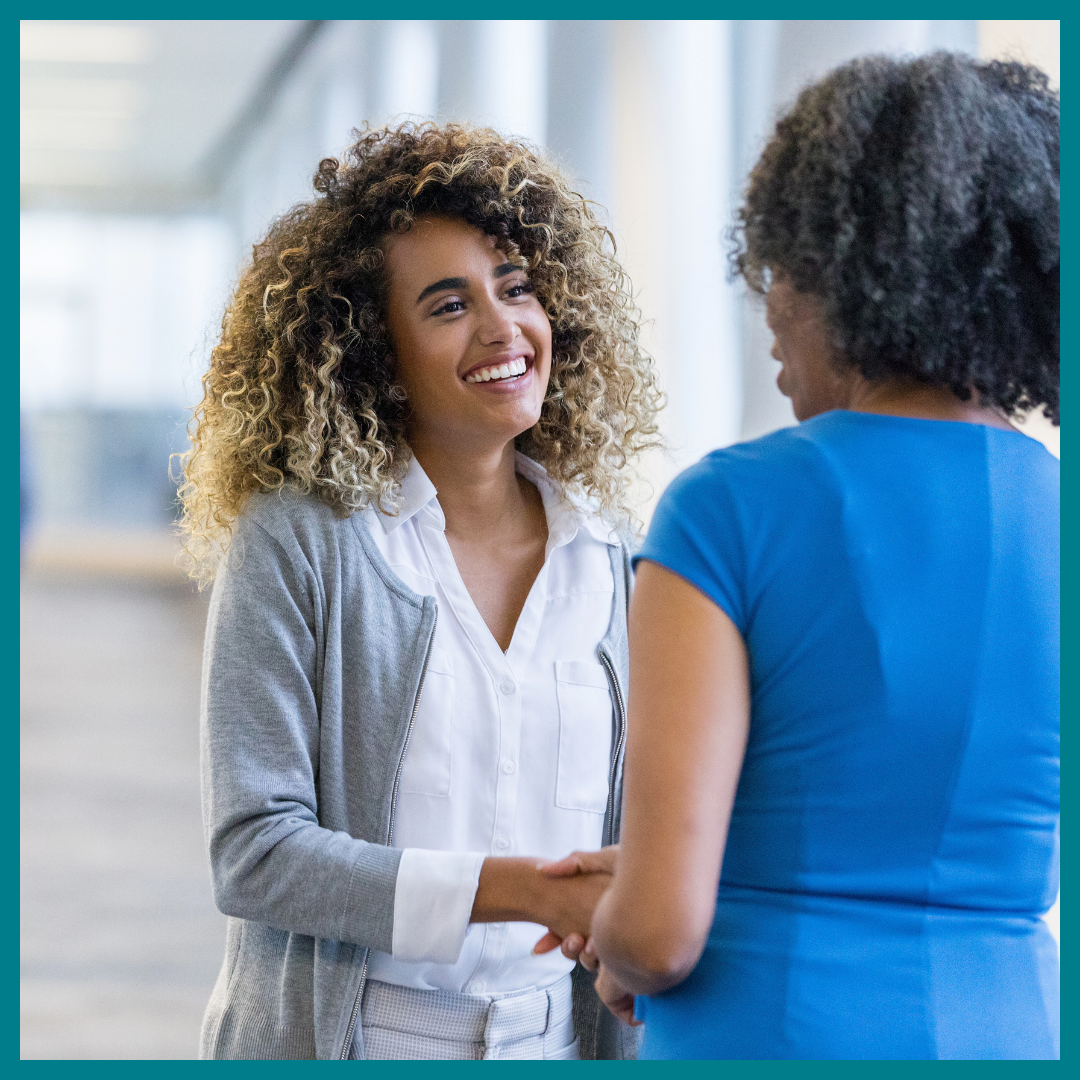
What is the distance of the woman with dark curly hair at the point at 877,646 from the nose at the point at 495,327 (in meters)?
0.56

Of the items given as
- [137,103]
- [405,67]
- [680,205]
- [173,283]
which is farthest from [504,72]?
[173,283]

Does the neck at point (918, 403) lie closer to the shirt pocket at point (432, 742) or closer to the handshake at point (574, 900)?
the handshake at point (574, 900)

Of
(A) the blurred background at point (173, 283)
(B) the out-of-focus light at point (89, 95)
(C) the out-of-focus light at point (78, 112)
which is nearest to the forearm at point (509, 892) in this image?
(A) the blurred background at point (173, 283)

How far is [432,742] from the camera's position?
4.28ft

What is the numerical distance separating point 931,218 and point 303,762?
0.80 m

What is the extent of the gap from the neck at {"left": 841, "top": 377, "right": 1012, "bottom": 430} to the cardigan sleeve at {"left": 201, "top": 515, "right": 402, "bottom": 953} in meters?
0.64

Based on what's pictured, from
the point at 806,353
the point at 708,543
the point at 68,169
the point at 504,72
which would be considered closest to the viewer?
the point at 708,543

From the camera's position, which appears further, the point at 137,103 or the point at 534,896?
the point at 137,103

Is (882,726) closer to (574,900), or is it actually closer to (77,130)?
(574,900)

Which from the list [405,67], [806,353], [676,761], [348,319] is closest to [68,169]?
[405,67]

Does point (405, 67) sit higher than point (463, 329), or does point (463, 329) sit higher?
point (405, 67)

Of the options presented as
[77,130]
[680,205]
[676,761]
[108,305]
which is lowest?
[676,761]

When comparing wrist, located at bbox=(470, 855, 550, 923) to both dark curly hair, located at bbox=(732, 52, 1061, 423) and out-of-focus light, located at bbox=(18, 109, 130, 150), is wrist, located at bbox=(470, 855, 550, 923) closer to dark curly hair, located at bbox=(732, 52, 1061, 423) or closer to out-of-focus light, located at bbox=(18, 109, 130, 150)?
dark curly hair, located at bbox=(732, 52, 1061, 423)

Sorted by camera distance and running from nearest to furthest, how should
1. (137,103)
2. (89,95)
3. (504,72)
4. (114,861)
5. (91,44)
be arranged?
1. (504,72)
2. (114,861)
3. (91,44)
4. (89,95)
5. (137,103)
